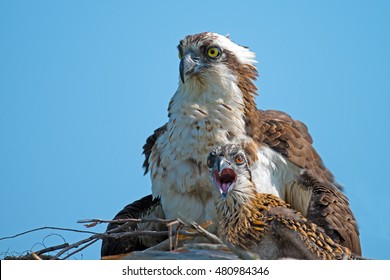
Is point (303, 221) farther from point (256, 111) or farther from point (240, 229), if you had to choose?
point (256, 111)

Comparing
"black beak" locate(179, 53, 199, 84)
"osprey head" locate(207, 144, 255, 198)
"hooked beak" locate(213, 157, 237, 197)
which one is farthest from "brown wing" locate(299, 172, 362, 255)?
"hooked beak" locate(213, 157, 237, 197)

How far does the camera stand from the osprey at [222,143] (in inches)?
372

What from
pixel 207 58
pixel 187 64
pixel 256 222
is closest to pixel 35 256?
pixel 256 222

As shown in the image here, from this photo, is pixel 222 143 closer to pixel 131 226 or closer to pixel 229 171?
pixel 131 226

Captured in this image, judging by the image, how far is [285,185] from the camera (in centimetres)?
993

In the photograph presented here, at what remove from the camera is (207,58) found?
378 inches

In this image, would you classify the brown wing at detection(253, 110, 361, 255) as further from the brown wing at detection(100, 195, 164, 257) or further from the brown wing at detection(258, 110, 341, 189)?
the brown wing at detection(100, 195, 164, 257)

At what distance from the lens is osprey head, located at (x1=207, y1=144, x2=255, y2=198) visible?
754 cm

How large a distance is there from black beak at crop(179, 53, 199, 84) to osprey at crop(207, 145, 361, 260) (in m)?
1.82

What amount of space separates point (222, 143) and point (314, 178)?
1.11 metres
